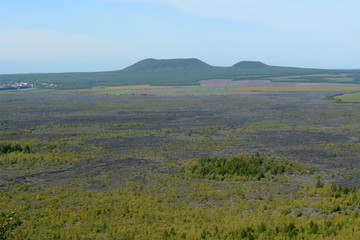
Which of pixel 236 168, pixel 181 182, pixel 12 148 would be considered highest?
pixel 12 148

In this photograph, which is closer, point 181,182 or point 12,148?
point 181,182

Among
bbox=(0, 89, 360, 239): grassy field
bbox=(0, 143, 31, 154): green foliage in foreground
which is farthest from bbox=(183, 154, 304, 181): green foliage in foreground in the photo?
bbox=(0, 143, 31, 154): green foliage in foreground

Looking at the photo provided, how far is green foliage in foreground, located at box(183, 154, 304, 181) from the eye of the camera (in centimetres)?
2334

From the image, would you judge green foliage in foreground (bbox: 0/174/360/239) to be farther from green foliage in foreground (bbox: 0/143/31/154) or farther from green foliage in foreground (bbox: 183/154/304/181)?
green foliage in foreground (bbox: 0/143/31/154)

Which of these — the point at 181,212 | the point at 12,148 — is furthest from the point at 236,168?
the point at 12,148

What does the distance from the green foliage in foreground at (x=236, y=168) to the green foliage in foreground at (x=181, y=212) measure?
1649mm

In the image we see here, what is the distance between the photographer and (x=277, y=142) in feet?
114

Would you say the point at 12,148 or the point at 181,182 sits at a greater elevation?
the point at 12,148

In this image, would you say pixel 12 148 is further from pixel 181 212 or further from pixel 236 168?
pixel 181 212

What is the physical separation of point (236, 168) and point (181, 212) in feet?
29.1

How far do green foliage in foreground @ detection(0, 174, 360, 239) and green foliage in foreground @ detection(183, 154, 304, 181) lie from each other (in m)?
1.65

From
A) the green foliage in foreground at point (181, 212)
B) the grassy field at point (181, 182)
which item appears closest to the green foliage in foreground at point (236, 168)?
the grassy field at point (181, 182)

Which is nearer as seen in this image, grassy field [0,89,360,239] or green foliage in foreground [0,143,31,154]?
grassy field [0,89,360,239]

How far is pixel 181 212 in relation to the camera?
17.0 metres
